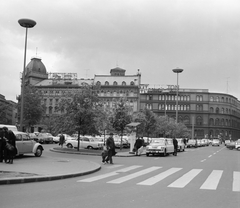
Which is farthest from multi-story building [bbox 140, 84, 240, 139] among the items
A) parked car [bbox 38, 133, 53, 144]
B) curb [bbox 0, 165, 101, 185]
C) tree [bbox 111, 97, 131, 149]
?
curb [bbox 0, 165, 101, 185]

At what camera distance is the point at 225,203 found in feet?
28.5

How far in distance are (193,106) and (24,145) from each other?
112 metres

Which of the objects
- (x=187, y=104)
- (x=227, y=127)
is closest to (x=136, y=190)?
(x=187, y=104)

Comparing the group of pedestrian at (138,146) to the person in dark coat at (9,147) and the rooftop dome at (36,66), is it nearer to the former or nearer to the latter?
the person in dark coat at (9,147)

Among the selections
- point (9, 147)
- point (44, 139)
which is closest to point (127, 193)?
point (9, 147)

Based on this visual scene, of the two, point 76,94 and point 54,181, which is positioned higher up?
point 76,94

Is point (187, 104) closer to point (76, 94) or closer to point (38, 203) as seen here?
point (76, 94)

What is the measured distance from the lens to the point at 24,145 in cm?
2170

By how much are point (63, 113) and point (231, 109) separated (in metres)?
118

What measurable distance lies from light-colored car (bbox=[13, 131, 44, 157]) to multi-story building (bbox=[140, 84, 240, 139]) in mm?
105782

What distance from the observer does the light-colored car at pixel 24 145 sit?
2126cm

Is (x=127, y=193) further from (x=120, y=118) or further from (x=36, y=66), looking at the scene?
(x=36, y=66)

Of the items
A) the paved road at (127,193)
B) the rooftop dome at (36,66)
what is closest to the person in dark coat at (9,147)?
the paved road at (127,193)

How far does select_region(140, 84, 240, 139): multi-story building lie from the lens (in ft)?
420
